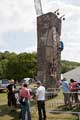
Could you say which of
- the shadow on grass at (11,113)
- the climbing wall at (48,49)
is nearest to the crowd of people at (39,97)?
the shadow on grass at (11,113)

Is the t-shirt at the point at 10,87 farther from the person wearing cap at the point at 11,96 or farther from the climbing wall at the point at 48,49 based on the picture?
the climbing wall at the point at 48,49

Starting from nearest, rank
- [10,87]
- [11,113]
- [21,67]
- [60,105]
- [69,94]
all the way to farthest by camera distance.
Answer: [11,113] < [10,87] < [69,94] < [60,105] < [21,67]

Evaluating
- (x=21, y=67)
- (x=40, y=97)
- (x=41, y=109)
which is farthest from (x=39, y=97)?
(x=21, y=67)

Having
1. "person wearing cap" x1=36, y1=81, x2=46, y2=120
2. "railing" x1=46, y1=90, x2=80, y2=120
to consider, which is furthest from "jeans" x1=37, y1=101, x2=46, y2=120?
"railing" x1=46, y1=90, x2=80, y2=120

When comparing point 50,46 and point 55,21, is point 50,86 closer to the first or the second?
point 50,46

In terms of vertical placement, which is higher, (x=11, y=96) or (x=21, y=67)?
(x=21, y=67)

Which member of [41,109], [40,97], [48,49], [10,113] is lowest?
[10,113]

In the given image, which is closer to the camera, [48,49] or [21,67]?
[48,49]

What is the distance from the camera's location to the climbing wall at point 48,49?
1043 inches

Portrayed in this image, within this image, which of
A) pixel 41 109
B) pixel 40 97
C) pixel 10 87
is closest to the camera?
pixel 40 97

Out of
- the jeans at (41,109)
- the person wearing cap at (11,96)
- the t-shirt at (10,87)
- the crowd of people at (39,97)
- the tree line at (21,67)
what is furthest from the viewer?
the tree line at (21,67)

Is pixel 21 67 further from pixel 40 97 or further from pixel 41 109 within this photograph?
pixel 40 97

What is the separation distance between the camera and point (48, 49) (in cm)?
2656

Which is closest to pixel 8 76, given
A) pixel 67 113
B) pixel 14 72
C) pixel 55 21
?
pixel 14 72
